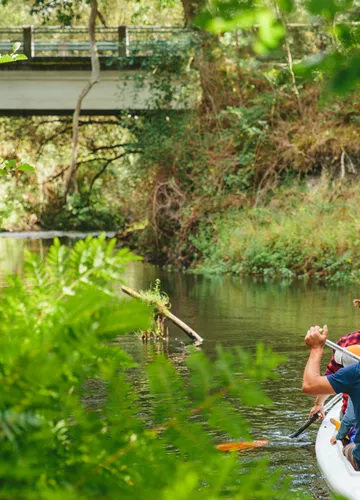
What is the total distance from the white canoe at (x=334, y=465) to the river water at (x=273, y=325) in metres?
0.25

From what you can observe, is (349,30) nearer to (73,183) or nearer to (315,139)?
(315,139)

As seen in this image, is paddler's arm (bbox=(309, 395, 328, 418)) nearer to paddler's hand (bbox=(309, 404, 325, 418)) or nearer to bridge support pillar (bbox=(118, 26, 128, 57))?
paddler's hand (bbox=(309, 404, 325, 418))

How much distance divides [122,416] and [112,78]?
2707 cm

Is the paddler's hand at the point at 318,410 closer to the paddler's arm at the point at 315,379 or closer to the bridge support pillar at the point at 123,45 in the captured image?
the paddler's arm at the point at 315,379

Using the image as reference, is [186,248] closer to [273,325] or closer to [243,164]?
[243,164]

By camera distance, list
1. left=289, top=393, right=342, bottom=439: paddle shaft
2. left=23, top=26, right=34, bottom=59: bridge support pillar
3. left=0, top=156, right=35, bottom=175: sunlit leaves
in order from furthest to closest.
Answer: left=23, top=26, right=34, bottom=59: bridge support pillar → left=289, top=393, right=342, bottom=439: paddle shaft → left=0, top=156, right=35, bottom=175: sunlit leaves

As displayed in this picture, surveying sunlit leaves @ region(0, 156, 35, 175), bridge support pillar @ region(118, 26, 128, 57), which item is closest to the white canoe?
sunlit leaves @ region(0, 156, 35, 175)

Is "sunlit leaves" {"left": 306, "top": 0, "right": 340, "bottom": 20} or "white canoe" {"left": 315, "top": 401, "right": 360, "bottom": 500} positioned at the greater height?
"sunlit leaves" {"left": 306, "top": 0, "right": 340, "bottom": 20}

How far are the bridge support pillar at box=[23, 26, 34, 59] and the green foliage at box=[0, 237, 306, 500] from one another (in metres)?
27.0

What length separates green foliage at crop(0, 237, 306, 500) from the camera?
1.29 metres

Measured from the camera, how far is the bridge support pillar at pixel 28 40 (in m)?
27.5

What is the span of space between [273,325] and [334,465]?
8041mm

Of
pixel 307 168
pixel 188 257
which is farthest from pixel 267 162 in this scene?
pixel 188 257

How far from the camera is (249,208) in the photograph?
76.5ft
